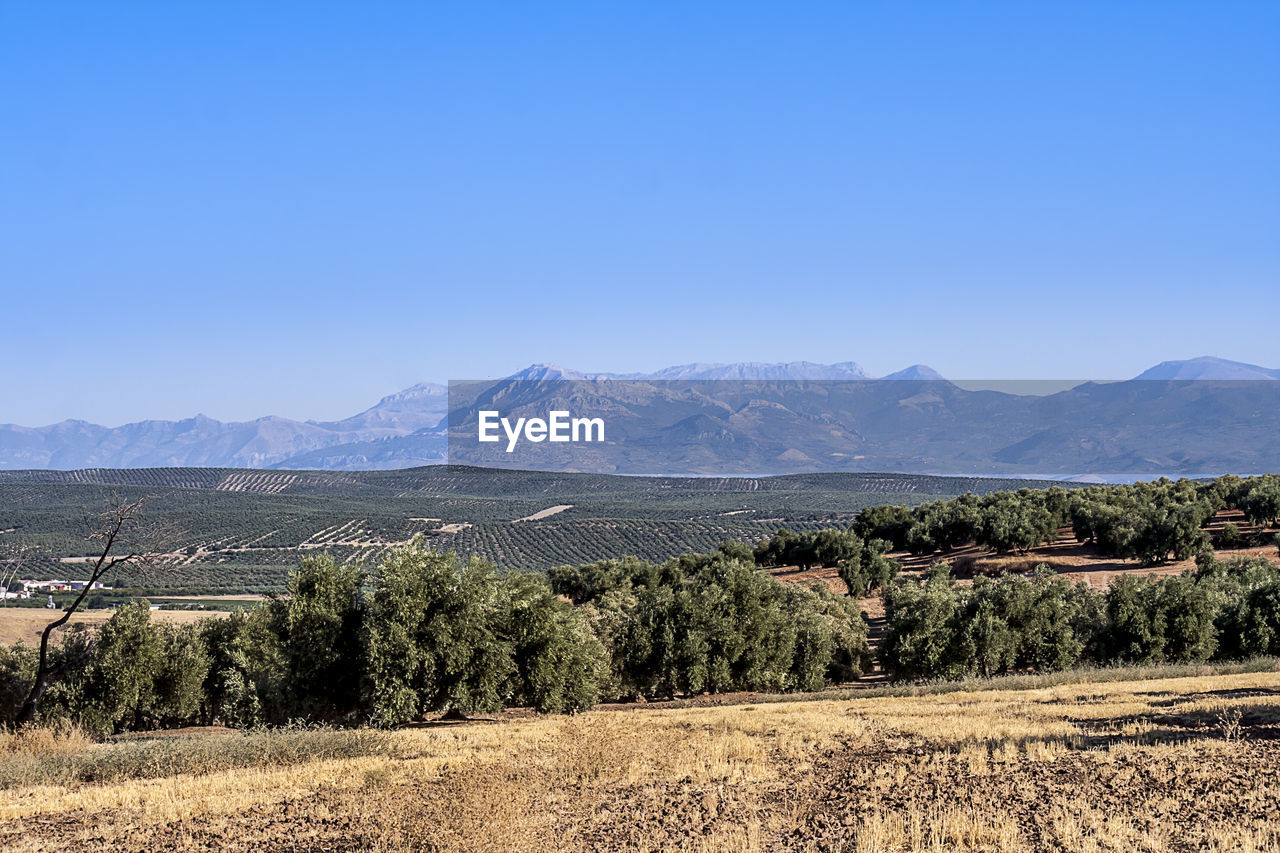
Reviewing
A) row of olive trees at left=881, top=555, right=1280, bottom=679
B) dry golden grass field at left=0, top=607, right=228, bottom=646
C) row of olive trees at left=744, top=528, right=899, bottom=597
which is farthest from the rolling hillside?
row of olive trees at left=881, top=555, right=1280, bottom=679

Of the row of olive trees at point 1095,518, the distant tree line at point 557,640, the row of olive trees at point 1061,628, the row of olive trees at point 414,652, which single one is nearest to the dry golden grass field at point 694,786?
the row of olive trees at point 414,652

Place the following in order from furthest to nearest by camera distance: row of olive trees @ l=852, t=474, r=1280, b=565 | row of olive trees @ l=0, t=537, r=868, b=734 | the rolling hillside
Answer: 1. the rolling hillside
2. row of olive trees @ l=852, t=474, r=1280, b=565
3. row of olive trees @ l=0, t=537, r=868, b=734

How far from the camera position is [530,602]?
3058 cm

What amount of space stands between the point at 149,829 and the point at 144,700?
23.6 metres

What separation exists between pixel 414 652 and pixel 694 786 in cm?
1335

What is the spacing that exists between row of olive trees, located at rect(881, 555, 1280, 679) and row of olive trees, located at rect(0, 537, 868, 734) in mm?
4312

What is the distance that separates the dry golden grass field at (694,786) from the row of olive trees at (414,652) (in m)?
4.05

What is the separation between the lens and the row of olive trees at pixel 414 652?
2875 cm

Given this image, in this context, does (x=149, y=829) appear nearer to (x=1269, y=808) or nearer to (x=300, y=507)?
(x=1269, y=808)

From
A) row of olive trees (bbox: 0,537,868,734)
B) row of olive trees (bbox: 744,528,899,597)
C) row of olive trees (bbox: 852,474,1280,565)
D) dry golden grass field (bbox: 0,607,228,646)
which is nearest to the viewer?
row of olive trees (bbox: 0,537,868,734)

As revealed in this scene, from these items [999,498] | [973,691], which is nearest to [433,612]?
[973,691]

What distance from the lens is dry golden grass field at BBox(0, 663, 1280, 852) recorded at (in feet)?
44.7

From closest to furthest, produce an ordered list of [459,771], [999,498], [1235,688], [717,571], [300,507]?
[459,771] < [1235,688] < [717,571] < [999,498] < [300,507]

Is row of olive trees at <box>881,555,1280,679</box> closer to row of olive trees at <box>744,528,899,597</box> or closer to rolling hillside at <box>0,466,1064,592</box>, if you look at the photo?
row of olive trees at <box>744,528,899,597</box>
